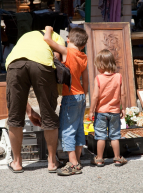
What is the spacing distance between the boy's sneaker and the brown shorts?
0.46 meters

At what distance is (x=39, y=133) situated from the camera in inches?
153

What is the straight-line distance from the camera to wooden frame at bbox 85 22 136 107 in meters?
5.59

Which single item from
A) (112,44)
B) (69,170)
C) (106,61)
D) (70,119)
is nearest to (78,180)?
(69,170)

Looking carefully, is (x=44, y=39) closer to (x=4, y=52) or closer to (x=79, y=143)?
(x=79, y=143)

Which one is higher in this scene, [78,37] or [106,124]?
[78,37]

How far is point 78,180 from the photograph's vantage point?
3.36 metres

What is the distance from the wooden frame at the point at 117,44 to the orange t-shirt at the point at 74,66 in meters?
1.98

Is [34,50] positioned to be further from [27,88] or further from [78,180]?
[78,180]

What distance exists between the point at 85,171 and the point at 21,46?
5.05 ft

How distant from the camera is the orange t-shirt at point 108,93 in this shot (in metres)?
3.73

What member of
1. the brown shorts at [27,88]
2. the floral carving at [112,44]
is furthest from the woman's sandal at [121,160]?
the floral carving at [112,44]

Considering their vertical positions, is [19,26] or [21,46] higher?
[19,26]

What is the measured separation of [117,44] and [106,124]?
2327 millimetres

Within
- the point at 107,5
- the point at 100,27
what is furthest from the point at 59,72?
the point at 107,5
